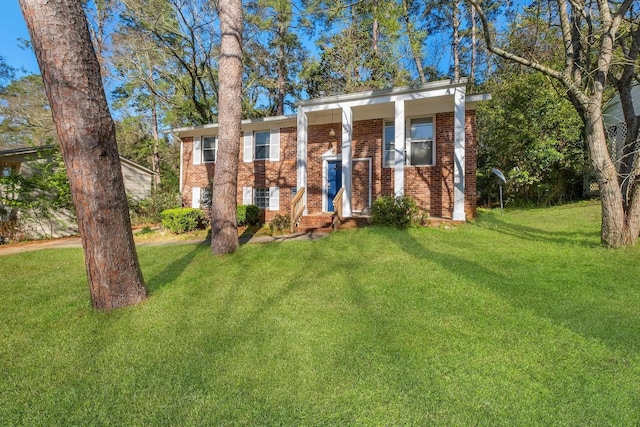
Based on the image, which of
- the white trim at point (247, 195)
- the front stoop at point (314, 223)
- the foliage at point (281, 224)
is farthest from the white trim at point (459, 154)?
the white trim at point (247, 195)

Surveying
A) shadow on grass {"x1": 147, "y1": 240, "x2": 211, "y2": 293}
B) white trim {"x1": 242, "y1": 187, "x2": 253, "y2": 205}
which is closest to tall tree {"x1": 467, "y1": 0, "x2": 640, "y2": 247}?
shadow on grass {"x1": 147, "y1": 240, "x2": 211, "y2": 293}

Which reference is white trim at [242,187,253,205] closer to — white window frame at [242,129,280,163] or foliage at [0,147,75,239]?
white window frame at [242,129,280,163]

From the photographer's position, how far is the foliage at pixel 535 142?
1205cm

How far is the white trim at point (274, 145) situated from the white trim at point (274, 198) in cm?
120

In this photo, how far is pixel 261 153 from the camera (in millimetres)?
13008

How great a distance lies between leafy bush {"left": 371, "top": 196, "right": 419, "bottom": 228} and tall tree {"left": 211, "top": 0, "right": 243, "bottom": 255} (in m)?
4.05

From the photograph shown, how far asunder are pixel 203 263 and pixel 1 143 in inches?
998

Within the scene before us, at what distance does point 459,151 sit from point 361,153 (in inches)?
137

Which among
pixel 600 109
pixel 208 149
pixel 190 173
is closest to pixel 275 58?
pixel 208 149

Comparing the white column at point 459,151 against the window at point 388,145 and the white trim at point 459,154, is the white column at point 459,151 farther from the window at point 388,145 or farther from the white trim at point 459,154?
the window at point 388,145

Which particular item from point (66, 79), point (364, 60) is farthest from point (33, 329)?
→ point (364, 60)

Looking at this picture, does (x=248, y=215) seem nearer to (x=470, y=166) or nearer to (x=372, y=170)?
(x=372, y=170)

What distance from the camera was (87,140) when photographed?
3.41 meters

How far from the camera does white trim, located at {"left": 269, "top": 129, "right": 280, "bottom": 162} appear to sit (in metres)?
12.6
